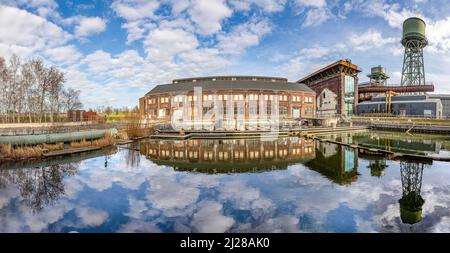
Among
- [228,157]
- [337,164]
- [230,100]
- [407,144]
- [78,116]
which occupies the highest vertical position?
[230,100]

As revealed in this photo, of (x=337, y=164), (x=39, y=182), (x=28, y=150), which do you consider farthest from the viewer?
(x=28, y=150)

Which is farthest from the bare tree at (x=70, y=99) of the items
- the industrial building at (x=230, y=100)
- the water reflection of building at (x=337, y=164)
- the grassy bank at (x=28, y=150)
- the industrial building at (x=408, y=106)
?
the industrial building at (x=408, y=106)

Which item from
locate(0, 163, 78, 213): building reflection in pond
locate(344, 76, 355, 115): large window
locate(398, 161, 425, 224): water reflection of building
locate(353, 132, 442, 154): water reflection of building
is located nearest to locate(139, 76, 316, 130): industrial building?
locate(344, 76, 355, 115): large window

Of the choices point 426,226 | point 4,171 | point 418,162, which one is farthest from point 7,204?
point 418,162

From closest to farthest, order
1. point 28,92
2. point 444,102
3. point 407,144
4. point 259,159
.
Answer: point 259,159 < point 407,144 < point 28,92 < point 444,102

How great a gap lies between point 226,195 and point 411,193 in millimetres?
8181

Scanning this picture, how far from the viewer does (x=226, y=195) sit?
10.8 m

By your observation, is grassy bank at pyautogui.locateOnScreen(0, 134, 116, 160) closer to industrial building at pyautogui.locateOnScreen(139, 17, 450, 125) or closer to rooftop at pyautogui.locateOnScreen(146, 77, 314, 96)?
industrial building at pyautogui.locateOnScreen(139, 17, 450, 125)

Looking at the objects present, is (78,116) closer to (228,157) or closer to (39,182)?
(39,182)

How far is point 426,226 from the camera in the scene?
7812 millimetres

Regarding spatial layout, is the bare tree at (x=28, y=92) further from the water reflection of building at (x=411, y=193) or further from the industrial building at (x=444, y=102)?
the industrial building at (x=444, y=102)

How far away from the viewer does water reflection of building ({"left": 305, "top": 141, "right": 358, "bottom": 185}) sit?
540 inches

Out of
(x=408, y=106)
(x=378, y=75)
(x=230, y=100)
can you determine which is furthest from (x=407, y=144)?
(x=378, y=75)
